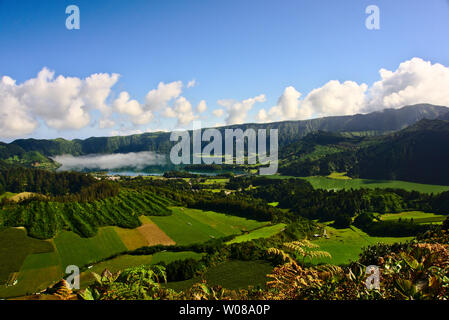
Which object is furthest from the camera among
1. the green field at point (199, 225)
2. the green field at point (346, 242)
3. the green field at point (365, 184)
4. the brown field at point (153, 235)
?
the green field at point (365, 184)

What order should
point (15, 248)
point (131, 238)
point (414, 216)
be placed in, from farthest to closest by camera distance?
point (414, 216) → point (131, 238) → point (15, 248)

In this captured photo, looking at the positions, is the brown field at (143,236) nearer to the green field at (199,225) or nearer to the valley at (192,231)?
the valley at (192,231)

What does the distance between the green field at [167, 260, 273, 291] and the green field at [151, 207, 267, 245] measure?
17924 millimetres

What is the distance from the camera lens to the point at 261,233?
77.3 m

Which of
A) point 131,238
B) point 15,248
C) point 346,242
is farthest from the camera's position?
point 131,238

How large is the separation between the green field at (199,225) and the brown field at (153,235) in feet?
5.58

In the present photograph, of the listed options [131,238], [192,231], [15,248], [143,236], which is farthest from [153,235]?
[15,248]

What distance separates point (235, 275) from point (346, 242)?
38.8 metres

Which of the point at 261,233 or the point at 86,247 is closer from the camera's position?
the point at 86,247

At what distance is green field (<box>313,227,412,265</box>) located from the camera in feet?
177

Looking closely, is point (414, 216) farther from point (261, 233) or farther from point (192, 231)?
point (192, 231)

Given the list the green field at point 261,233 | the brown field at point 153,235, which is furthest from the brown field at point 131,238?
the green field at point 261,233

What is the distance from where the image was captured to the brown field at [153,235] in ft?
223

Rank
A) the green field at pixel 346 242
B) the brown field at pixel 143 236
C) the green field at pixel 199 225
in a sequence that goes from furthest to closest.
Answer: the green field at pixel 199 225
the brown field at pixel 143 236
the green field at pixel 346 242
